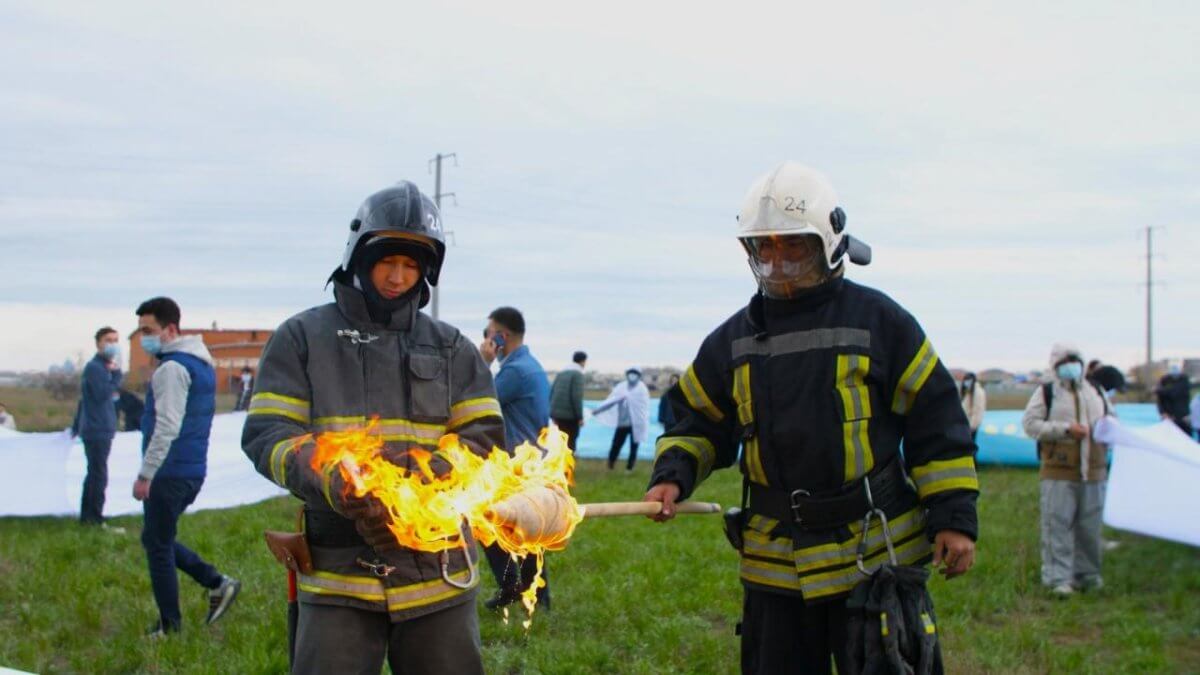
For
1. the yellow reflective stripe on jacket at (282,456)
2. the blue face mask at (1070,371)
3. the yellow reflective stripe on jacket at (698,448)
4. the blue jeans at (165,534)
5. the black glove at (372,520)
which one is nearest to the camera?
the black glove at (372,520)

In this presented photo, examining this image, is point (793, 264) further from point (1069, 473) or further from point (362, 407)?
point (1069, 473)

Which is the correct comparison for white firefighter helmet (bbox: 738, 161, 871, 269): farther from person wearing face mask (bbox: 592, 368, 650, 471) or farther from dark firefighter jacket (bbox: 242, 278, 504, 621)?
person wearing face mask (bbox: 592, 368, 650, 471)

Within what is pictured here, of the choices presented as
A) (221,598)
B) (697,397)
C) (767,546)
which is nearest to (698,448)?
(697,397)

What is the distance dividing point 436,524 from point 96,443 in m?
9.43

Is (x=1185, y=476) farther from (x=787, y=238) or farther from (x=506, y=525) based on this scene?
(x=506, y=525)

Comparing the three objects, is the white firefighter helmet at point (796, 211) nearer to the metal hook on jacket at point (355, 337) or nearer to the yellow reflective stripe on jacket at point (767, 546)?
the yellow reflective stripe on jacket at point (767, 546)

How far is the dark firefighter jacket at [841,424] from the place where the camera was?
391 cm

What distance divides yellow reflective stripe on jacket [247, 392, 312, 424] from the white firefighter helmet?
69.5 inches

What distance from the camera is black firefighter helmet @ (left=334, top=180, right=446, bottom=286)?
3951mm

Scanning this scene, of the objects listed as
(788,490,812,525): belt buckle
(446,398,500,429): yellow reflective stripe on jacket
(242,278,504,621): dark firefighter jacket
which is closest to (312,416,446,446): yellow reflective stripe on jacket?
(242,278,504,621): dark firefighter jacket

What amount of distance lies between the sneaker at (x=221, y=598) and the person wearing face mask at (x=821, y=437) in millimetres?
4232

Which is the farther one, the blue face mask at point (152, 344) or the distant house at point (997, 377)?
the distant house at point (997, 377)

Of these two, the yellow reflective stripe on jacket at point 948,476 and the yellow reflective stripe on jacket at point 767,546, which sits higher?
the yellow reflective stripe on jacket at point 948,476

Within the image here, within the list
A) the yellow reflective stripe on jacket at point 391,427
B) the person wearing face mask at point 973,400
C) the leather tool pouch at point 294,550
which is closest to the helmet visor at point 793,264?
the yellow reflective stripe on jacket at point 391,427
